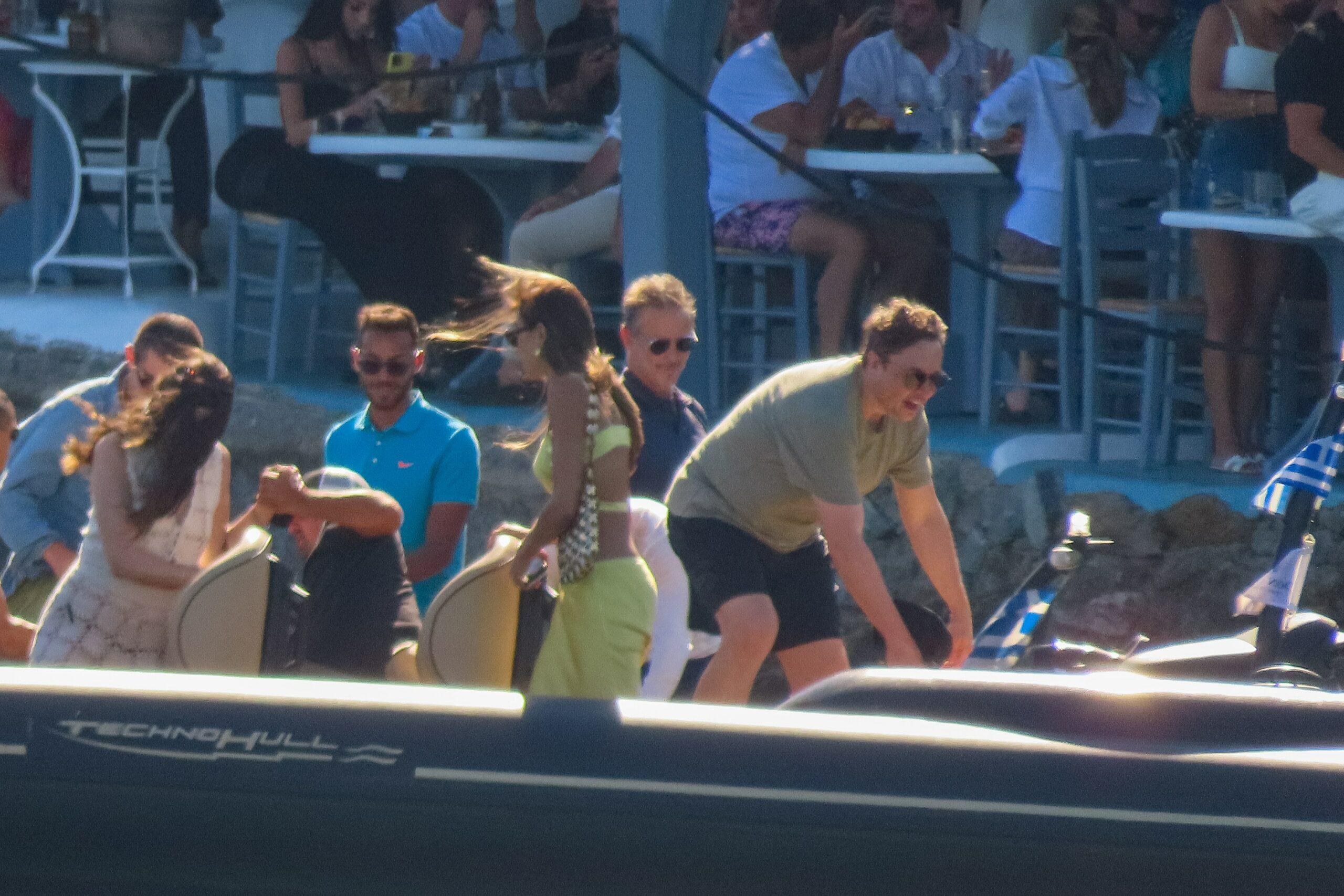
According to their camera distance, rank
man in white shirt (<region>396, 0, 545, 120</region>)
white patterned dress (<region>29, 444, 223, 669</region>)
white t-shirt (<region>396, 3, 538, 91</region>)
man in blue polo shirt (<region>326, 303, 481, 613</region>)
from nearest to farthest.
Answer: white patterned dress (<region>29, 444, 223, 669</region>) < man in blue polo shirt (<region>326, 303, 481, 613</region>) < man in white shirt (<region>396, 0, 545, 120</region>) < white t-shirt (<region>396, 3, 538, 91</region>)

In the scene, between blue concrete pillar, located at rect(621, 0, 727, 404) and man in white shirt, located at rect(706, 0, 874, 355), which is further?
man in white shirt, located at rect(706, 0, 874, 355)

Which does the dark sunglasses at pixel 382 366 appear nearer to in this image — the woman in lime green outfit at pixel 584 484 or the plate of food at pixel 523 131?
the woman in lime green outfit at pixel 584 484

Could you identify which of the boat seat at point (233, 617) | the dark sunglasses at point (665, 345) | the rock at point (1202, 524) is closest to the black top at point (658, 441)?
the dark sunglasses at point (665, 345)

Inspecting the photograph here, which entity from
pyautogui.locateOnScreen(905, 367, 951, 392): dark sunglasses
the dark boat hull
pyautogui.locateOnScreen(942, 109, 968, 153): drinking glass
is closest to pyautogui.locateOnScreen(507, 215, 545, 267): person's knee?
pyautogui.locateOnScreen(942, 109, 968, 153): drinking glass

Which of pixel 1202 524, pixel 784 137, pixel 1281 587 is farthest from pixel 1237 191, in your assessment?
pixel 1281 587

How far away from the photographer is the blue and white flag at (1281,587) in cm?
324

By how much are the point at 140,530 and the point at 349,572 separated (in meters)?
0.42

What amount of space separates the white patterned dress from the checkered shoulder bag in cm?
76

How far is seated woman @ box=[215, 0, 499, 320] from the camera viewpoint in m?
7.69

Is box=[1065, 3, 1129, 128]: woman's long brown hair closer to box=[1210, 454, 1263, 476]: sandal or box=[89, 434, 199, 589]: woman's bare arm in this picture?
box=[1210, 454, 1263, 476]: sandal

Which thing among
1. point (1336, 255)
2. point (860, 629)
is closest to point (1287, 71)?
point (1336, 255)

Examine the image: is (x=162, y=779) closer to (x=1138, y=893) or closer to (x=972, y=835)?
(x=972, y=835)

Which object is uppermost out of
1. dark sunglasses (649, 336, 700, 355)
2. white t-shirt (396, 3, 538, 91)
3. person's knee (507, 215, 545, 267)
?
white t-shirt (396, 3, 538, 91)

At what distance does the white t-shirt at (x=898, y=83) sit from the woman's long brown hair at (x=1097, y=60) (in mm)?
544
